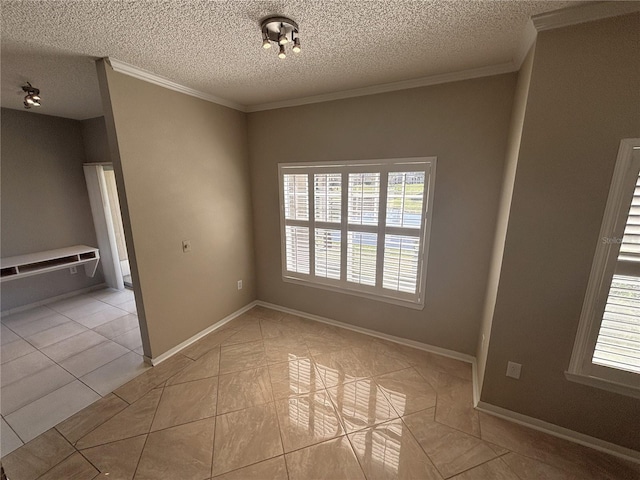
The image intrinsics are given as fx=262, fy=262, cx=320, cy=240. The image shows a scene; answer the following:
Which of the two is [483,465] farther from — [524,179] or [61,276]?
[61,276]

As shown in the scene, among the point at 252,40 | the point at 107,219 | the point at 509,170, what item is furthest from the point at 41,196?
the point at 509,170

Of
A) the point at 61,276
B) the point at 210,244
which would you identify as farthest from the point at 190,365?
the point at 61,276

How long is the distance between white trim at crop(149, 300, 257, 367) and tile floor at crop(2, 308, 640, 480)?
2.8 inches

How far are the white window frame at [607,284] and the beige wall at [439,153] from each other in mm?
739

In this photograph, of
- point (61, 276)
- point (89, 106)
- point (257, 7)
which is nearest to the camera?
point (257, 7)

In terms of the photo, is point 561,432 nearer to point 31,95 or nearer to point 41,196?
point 31,95

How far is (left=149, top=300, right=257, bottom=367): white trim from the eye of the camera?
8.08 ft

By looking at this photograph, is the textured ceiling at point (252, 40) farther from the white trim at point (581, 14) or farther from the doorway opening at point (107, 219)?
the doorway opening at point (107, 219)

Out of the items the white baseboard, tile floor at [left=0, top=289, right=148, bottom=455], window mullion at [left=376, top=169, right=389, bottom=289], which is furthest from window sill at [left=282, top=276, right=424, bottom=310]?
the white baseboard

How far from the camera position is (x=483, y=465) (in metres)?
1.55

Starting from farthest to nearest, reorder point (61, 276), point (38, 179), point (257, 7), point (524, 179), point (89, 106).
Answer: point (61, 276) → point (38, 179) → point (89, 106) → point (524, 179) → point (257, 7)

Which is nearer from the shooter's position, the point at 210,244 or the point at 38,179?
the point at 210,244

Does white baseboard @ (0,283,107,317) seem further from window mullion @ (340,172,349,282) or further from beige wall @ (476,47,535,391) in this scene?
beige wall @ (476,47,535,391)

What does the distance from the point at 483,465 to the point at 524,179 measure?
173cm
